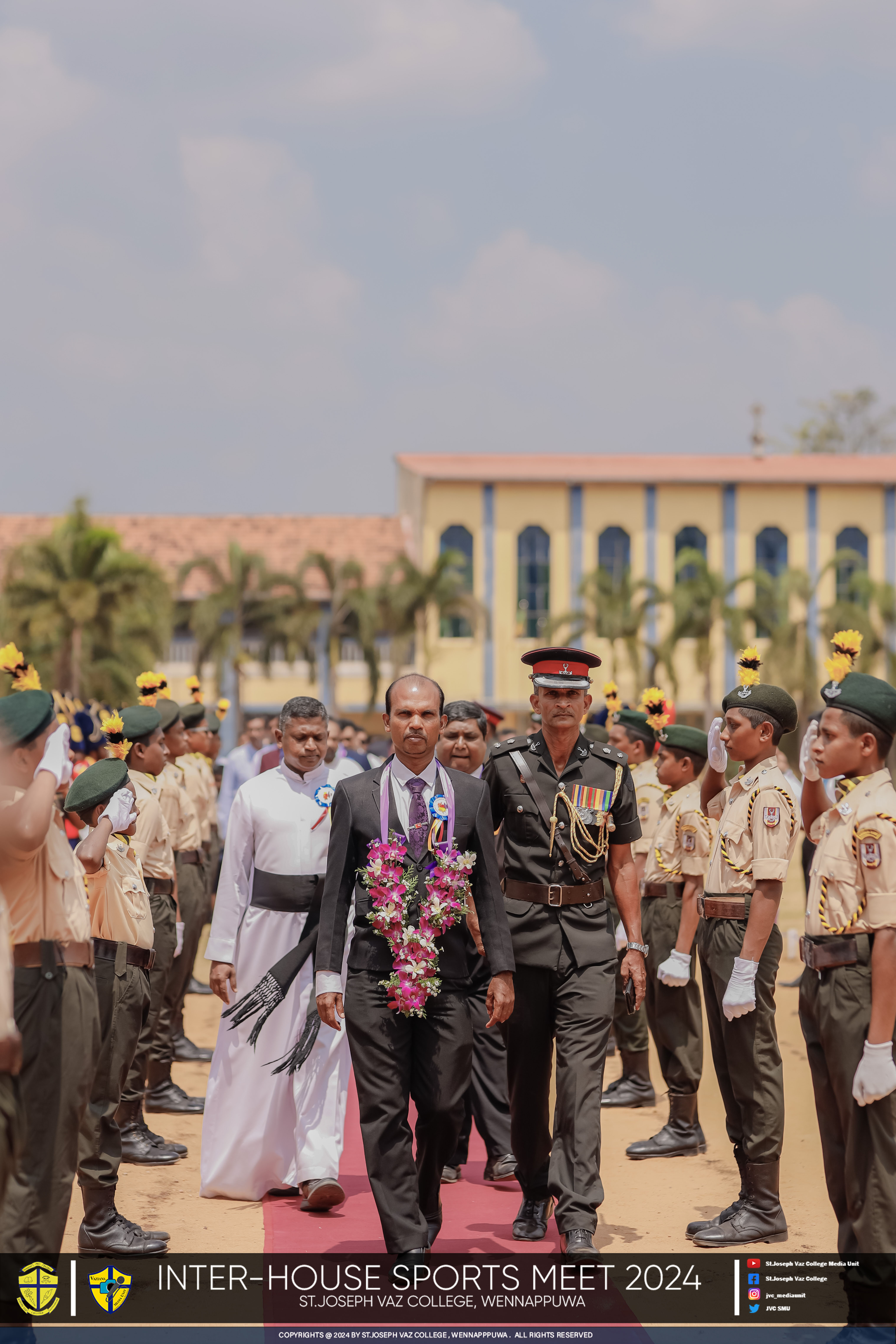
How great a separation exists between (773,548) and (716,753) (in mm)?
41928

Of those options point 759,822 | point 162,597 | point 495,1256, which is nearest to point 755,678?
point 759,822

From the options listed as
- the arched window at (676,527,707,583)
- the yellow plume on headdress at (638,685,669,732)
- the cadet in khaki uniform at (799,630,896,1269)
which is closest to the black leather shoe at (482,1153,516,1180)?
the cadet in khaki uniform at (799,630,896,1269)

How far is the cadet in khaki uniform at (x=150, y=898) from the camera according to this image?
7.48m

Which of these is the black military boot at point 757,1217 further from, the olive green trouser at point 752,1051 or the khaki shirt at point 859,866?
the khaki shirt at point 859,866

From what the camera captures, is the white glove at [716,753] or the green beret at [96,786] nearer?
the green beret at [96,786]

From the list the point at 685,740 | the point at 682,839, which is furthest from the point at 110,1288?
the point at 685,740

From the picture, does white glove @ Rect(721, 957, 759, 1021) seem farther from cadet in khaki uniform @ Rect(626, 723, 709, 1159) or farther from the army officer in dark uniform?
cadet in khaki uniform @ Rect(626, 723, 709, 1159)

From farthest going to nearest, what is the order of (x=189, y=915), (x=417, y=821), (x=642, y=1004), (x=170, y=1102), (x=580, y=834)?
(x=189, y=915)
(x=642, y=1004)
(x=170, y=1102)
(x=580, y=834)
(x=417, y=821)

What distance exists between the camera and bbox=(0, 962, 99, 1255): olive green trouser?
4.75m

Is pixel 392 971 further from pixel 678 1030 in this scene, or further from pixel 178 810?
pixel 178 810

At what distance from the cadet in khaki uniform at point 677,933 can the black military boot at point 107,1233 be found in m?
2.88

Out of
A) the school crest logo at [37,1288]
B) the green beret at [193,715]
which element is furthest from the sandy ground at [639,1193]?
the green beret at [193,715]

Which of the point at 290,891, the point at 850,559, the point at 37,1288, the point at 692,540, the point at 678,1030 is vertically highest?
the point at 692,540

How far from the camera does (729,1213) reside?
6.55 metres
